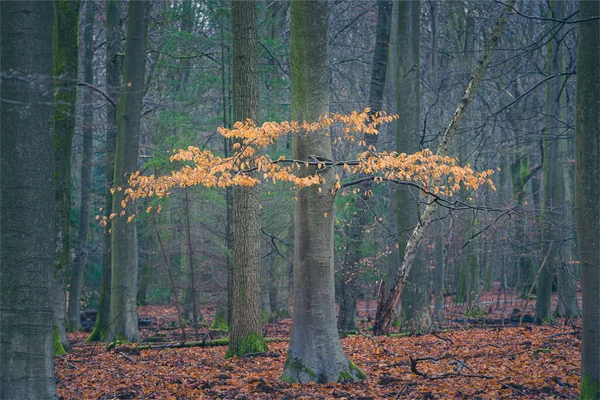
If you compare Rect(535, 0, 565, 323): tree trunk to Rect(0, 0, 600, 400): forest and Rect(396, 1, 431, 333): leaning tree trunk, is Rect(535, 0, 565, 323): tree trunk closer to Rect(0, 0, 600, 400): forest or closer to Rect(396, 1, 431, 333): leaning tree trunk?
Rect(0, 0, 600, 400): forest

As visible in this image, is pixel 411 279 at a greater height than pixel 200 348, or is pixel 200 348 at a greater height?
pixel 411 279

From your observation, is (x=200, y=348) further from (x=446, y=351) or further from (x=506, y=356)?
(x=506, y=356)

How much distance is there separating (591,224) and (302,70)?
4466 millimetres

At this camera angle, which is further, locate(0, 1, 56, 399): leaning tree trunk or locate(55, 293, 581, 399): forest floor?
locate(55, 293, 581, 399): forest floor

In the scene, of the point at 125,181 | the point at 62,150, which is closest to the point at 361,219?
the point at 125,181

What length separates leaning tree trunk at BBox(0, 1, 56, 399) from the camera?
5773 mm

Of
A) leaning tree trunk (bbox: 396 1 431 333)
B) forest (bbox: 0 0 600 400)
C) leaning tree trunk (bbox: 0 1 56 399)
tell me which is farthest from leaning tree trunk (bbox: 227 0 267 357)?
leaning tree trunk (bbox: 0 1 56 399)

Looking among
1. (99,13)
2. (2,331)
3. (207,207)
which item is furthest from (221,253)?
(2,331)

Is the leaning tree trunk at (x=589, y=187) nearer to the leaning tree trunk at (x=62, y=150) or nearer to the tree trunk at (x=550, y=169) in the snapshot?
the tree trunk at (x=550, y=169)

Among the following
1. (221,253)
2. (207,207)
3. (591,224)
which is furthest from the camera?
(207,207)

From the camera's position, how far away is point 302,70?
29.5 ft

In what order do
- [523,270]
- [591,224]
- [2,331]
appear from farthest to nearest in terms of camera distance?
[523,270] < [591,224] < [2,331]

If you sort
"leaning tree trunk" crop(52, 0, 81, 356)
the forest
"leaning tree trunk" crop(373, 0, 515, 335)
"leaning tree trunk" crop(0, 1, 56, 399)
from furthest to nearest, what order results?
"leaning tree trunk" crop(373, 0, 515, 335), "leaning tree trunk" crop(52, 0, 81, 356), the forest, "leaning tree trunk" crop(0, 1, 56, 399)

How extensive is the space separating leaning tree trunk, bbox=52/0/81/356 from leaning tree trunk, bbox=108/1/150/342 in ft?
4.71
